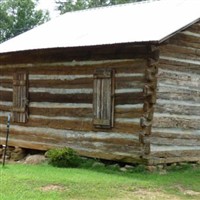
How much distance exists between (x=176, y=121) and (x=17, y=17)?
35078 mm

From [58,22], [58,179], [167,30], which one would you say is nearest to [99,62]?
[167,30]

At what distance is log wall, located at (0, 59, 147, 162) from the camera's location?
15.4 meters

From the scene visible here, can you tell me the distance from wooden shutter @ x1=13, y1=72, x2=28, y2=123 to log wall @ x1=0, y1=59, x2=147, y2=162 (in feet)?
0.56

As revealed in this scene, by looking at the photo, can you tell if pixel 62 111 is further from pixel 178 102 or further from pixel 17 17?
pixel 17 17

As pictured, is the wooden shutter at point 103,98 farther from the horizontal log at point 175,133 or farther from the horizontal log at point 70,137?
the horizontal log at point 175,133

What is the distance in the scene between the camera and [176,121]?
628 inches

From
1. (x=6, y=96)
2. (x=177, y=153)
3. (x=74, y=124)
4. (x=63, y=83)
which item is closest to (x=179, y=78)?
(x=177, y=153)

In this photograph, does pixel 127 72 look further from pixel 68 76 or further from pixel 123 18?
pixel 123 18

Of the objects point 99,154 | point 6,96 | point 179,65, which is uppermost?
point 179,65

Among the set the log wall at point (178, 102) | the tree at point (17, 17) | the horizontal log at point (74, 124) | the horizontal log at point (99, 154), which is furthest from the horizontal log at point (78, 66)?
the tree at point (17, 17)

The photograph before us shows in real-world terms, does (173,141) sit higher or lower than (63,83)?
lower

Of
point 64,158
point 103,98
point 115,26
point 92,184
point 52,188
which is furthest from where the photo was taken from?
point 115,26

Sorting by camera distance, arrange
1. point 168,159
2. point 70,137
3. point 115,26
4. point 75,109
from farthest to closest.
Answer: point 115,26, point 70,137, point 75,109, point 168,159

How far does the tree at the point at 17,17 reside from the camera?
158ft
